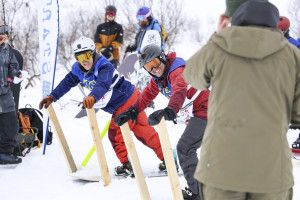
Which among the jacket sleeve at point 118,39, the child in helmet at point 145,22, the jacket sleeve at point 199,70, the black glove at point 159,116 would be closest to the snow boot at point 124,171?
the black glove at point 159,116

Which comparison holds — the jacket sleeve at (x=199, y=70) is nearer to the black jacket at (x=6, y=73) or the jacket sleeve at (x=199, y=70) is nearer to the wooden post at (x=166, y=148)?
the wooden post at (x=166, y=148)

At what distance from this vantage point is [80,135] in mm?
5754

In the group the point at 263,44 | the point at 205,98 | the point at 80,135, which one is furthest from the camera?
A: the point at 80,135

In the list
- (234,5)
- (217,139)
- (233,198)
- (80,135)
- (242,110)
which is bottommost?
(80,135)

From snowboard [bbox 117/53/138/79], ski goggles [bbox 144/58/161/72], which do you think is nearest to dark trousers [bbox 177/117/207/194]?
ski goggles [bbox 144/58/161/72]

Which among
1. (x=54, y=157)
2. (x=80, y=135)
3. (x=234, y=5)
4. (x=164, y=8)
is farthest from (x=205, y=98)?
(x=164, y=8)

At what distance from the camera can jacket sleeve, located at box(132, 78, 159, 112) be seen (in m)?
2.78

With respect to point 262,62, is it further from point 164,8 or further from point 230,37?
point 164,8

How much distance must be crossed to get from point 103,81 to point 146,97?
0.66 metres

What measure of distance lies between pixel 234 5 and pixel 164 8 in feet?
39.5

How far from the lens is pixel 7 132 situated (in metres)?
4.14

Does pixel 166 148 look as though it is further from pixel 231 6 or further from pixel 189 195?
pixel 231 6

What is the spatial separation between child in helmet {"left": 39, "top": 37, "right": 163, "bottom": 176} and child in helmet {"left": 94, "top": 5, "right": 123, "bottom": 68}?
357 cm

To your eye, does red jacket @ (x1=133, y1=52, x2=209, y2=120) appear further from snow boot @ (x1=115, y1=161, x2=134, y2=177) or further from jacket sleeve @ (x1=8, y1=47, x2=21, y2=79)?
Result: jacket sleeve @ (x1=8, y1=47, x2=21, y2=79)
